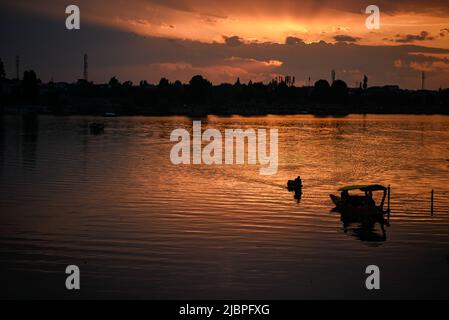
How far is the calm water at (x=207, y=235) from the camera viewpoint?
25.5m

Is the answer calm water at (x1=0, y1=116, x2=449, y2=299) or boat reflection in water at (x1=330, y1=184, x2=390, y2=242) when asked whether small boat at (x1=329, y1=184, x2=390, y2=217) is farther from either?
calm water at (x1=0, y1=116, x2=449, y2=299)

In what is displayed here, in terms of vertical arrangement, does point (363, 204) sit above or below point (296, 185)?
below

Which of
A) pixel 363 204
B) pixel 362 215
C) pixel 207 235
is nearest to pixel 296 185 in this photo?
pixel 363 204

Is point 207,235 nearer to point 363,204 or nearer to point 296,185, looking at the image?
point 363,204

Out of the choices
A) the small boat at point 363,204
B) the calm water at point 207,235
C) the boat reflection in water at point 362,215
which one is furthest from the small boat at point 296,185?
the small boat at point 363,204

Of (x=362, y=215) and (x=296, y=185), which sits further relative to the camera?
(x=296, y=185)

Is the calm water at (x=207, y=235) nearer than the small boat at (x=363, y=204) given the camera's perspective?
Yes

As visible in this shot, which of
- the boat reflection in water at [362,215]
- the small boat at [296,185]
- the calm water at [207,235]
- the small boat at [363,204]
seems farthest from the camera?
the small boat at [296,185]

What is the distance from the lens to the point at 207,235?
3394 centimetres

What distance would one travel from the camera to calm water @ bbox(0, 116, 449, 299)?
25.5 metres

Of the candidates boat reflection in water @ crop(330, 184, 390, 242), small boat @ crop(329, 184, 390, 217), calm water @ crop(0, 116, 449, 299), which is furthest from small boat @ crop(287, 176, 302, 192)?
small boat @ crop(329, 184, 390, 217)

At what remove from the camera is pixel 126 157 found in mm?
78375

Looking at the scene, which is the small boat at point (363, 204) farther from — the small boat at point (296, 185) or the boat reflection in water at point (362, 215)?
the small boat at point (296, 185)
